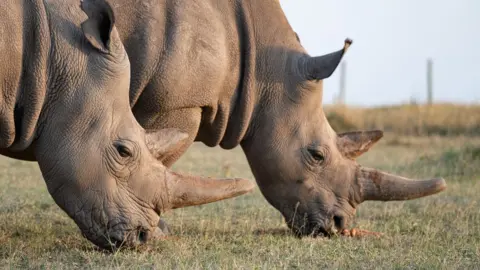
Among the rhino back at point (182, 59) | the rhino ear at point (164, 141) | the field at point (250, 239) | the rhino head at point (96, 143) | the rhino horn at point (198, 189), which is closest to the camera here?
the rhino head at point (96, 143)

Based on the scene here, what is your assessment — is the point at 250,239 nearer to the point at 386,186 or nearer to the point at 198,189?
the point at 198,189

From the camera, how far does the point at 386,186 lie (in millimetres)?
7664

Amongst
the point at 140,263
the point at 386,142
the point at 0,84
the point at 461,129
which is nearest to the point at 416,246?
the point at 140,263

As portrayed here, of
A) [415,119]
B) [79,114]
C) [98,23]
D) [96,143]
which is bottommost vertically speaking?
[415,119]

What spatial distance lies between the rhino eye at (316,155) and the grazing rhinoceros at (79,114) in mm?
1969

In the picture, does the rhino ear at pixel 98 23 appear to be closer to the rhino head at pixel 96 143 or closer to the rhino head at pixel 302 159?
the rhino head at pixel 96 143

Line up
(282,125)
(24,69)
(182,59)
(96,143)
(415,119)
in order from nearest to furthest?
(24,69)
(96,143)
(182,59)
(282,125)
(415,119)

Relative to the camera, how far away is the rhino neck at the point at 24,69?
552 cm

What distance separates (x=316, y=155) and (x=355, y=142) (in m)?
0.44

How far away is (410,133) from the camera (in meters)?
21.9

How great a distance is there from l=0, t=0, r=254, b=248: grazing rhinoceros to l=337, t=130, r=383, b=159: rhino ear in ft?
7.60

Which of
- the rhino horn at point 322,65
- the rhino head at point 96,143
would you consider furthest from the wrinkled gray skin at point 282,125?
the rhino head at point 96,143

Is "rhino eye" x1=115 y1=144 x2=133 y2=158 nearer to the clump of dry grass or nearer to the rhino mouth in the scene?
the rhino mouth

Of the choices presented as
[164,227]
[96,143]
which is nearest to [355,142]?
[164,227]
